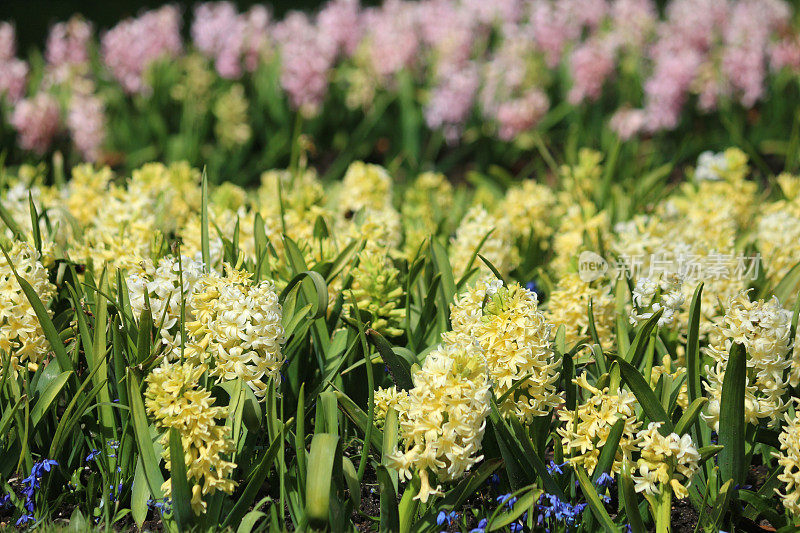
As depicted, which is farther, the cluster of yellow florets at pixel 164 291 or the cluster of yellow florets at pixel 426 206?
the cluster of yellow florets at pixel 426 206

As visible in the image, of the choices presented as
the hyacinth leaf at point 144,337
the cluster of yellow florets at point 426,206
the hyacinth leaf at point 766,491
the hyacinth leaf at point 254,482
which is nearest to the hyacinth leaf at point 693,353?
the hyacinth leaf at point 766,491

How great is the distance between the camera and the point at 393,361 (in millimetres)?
2080

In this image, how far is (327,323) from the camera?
247cm

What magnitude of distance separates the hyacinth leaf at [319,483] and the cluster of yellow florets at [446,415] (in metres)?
0.14

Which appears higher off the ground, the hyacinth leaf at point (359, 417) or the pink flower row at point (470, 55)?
the pink flower row at point (470, 55)

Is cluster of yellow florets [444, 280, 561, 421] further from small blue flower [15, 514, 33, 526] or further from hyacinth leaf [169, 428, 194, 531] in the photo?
small blue flower [15, 514, 33, 526]

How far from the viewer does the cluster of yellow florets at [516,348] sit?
75.1 inches

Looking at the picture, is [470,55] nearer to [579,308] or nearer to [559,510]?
[579,308]

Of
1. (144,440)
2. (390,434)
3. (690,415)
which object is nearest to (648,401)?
(690,415)

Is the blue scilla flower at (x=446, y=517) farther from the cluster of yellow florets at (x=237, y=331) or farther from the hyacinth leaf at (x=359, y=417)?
the cluster of yellow florets at (x=237, y=331)

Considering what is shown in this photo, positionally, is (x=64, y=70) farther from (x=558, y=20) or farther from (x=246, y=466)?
(x=246, y=466)

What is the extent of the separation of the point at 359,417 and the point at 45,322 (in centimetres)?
84

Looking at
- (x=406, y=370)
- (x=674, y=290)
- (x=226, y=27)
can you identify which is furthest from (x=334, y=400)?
(x=226, y=27)

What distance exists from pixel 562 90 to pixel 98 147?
3.34 metres
